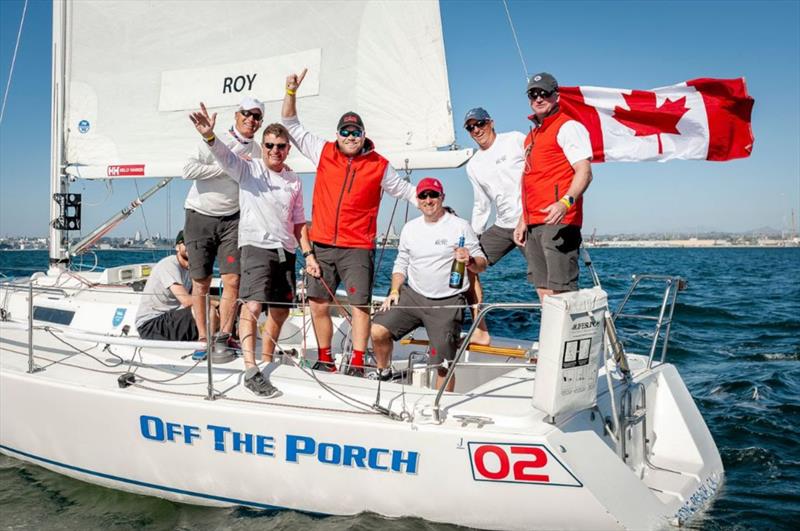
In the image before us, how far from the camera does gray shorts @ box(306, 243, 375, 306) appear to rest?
408cm

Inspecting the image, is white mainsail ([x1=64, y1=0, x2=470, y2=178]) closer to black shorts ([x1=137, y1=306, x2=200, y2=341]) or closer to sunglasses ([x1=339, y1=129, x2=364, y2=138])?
sunglasses ([x1=339, y1=129, x2=364, y2=138])

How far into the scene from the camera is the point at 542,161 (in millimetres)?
3834

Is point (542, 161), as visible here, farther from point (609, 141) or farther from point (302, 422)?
point (302, 422)

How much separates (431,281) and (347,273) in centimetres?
56

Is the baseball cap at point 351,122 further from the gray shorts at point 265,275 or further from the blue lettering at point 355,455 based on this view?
the blue lettering at point 355,455

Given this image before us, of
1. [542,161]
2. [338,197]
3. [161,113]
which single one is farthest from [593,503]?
[161,113]

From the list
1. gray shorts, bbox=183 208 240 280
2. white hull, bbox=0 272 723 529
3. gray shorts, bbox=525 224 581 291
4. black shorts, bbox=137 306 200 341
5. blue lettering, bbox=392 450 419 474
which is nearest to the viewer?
white hull, bbox=0 272 723 529

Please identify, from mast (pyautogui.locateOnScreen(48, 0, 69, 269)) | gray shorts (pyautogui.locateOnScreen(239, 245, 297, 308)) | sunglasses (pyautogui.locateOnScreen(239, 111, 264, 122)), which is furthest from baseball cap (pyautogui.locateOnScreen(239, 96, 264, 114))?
mast (pyautogui.locateOnScreen(48, 0, 69, 269))

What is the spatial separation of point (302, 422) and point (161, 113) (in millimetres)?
A: 4338

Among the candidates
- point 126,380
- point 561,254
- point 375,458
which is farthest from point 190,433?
point 561,254

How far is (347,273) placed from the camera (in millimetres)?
4133

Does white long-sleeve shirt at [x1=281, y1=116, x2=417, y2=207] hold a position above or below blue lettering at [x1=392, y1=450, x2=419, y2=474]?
above

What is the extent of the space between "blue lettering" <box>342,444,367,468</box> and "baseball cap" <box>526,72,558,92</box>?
2324 mm

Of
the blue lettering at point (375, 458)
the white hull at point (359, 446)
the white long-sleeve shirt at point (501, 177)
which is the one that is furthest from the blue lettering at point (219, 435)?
the white long-sleeve shirt at point (501, 177)
